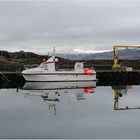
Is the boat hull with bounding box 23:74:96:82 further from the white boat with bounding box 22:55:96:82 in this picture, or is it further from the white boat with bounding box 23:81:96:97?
the white boat with bounding box 23:81:96:97

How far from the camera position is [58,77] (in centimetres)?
4853

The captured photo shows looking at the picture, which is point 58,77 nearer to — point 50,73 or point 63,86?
point 50,73

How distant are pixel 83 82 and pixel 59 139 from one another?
32.5 m

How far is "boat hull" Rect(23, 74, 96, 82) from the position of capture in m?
47.7

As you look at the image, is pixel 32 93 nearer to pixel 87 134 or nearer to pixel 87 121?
pixel 87 121

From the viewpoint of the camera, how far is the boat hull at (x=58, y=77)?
156 feet

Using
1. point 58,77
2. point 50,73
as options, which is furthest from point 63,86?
point 58,77

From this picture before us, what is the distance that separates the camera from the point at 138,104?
29.7 metres

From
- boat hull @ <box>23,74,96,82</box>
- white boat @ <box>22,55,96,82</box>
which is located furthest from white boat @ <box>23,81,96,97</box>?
white boat @ <box>22,55,96,82</box>

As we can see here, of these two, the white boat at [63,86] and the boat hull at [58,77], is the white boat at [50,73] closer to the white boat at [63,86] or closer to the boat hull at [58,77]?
the boat hull at [58,77]

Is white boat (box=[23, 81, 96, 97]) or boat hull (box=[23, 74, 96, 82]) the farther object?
boat hull (box=[23, 74, 96, 82])

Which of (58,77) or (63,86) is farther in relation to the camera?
(58,77)

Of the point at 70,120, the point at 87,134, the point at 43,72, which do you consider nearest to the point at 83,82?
the point at 43,72

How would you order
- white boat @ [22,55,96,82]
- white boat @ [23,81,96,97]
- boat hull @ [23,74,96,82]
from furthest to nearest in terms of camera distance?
1. boat hull @ [23,74,96,82]
2. white boat @ [22,55,96,82]
3. white boat @ [23,81,96,97]
